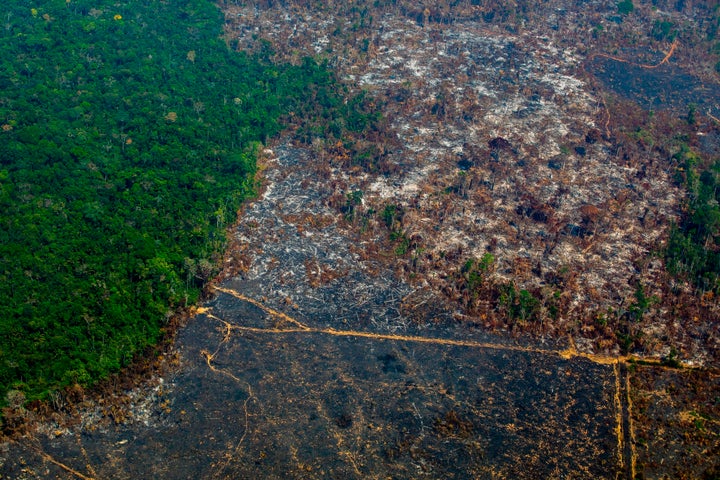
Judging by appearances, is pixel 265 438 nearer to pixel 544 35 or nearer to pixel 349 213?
pixel 349 213

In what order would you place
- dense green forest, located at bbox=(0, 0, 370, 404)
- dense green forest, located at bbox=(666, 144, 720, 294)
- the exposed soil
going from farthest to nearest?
dense green forest, located at bbox=(666, 144, 720, 294) → dense green forest, located at bbox=(0, 0, 370, 404) → the exposed soil

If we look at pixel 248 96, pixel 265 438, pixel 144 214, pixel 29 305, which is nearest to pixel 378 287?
pixel 265 438

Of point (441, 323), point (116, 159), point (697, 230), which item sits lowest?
point (441, 323)

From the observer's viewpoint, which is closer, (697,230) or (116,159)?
(697,230)

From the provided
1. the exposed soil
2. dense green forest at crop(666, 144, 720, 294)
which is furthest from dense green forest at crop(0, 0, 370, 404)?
dense green forest at crop(666, 144, 720, 294)

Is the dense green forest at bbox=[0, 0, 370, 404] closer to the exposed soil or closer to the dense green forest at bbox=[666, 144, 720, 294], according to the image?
the exposed soil

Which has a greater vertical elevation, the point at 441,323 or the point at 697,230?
the point at 697,230

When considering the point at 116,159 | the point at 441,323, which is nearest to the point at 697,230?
the point at 441,323

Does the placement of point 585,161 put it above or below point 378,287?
above

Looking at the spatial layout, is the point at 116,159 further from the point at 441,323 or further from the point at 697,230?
the point at 697,230
